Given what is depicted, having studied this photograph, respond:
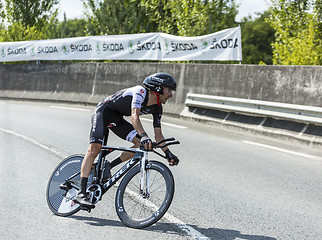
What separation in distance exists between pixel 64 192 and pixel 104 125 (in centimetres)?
100

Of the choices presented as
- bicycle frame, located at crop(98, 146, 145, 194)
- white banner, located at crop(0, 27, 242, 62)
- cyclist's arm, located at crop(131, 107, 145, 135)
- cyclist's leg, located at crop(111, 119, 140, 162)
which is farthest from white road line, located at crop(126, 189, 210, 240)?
white banner, located at crop(0, 27, 242, 62)

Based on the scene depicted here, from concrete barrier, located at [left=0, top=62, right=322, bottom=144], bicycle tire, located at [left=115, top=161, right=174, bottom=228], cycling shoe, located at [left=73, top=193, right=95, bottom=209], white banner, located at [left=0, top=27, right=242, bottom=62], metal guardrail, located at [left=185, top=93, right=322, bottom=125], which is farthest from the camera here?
white banner, located at [left=0, top=27, right=242, bottom=62]

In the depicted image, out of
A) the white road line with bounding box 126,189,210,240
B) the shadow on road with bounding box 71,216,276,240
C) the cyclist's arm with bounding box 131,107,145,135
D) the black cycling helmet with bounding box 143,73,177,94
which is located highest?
the black cycling helmet with bounding box 143,73,177,94

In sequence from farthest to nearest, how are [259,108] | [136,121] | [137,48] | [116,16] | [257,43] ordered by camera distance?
[257,43] < [116,16] < [137,48] < [259,108] < [136,121]

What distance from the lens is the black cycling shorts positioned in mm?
4953

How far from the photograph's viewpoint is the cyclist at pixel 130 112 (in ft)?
15.5

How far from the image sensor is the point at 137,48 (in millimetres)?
16703

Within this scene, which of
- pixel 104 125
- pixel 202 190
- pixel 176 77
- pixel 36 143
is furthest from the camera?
pixel 176 77

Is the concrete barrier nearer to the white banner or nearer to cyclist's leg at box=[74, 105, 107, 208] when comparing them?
the white banner

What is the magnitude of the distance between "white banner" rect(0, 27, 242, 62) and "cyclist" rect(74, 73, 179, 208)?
827 centimetres

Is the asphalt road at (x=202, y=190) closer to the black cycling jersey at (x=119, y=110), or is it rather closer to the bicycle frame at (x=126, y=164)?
the bicycle frame at (x=126, y=164)

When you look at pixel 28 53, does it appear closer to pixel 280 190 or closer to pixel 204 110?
pixel 204 110

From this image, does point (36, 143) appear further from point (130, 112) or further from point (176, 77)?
point (176, 77)

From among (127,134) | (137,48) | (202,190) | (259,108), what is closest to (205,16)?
(137,48)
